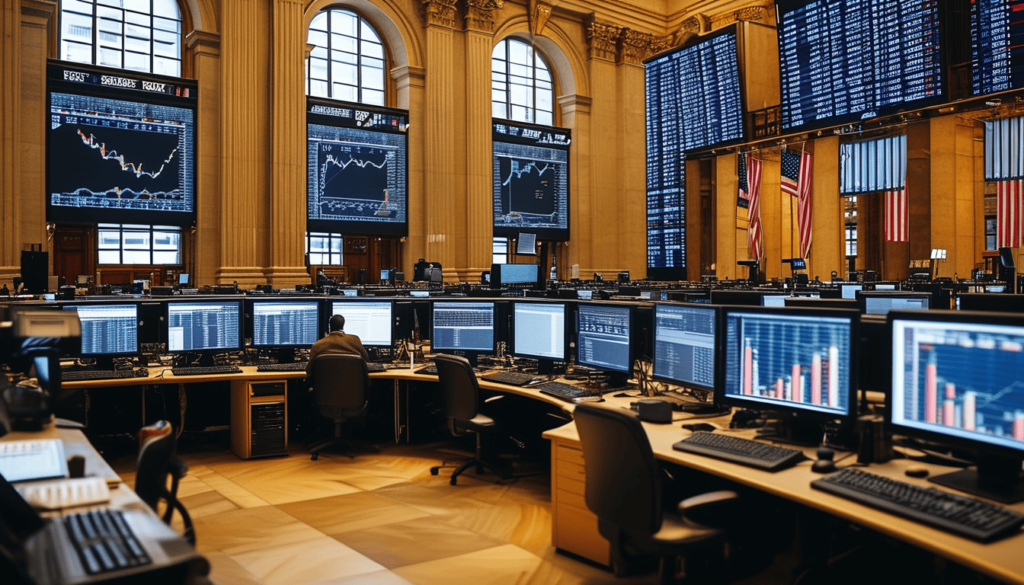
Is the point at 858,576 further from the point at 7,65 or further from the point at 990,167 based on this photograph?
the point at 7,65

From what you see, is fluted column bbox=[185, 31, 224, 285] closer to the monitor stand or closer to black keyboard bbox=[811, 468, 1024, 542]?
black keyboard bbox=[811, 468, 1024, 542]

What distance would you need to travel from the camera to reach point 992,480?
220 cm

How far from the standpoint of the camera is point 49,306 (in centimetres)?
474

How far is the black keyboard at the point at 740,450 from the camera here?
2518 millimetres

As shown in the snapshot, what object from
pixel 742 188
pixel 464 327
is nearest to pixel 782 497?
pixel 464 327

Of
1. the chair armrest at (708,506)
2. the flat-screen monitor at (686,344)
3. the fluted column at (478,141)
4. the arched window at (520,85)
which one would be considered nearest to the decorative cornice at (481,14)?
the fluted column at (478,141)

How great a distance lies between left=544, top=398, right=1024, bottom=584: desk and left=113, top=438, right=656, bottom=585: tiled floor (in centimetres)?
18

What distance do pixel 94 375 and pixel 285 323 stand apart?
4.40 ft

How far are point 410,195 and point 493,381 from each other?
912 cm

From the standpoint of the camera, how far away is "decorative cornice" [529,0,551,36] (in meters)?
15.0

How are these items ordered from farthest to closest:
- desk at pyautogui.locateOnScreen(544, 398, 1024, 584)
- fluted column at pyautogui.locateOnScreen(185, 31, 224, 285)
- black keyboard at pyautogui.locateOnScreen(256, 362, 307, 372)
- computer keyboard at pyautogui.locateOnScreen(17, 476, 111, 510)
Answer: fluted column at pyautogui.locateOnScreen(185, 31, 224, 285), black keyboard at pyautogui.locateOnScreen(256, 362, 307, 372), computer keyboard at pyautogui.locateOnScreen(17, 476, 111, 510), desk at pyautogui.locateOnScreen(544, 398, 1024, 584)

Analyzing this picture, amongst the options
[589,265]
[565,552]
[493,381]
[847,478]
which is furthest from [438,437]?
[589,265]

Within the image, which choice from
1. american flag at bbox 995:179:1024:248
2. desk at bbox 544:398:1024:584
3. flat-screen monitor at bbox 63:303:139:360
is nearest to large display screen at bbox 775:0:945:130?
american flag at bbox 995:179:1024:248

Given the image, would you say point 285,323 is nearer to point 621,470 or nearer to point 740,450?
point 621,470
